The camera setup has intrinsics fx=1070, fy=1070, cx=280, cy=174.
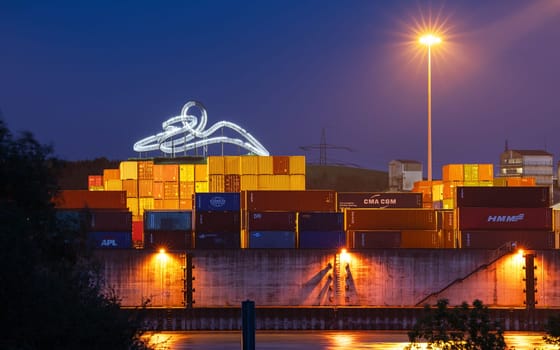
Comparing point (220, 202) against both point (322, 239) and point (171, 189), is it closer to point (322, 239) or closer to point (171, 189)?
point (322, 239)

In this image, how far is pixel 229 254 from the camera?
58781mm

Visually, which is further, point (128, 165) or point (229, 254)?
point (128, 165)

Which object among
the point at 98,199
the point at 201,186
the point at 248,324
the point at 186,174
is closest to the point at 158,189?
the point at 186,174

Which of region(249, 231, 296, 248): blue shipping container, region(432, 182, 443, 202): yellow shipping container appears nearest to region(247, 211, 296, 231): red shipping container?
region(249, 231, 296, 248): blue shipping container

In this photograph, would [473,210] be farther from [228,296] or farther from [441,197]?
[228,296]

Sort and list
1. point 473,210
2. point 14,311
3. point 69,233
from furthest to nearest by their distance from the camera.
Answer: point 473,210 → point 69,233 → point 14,311

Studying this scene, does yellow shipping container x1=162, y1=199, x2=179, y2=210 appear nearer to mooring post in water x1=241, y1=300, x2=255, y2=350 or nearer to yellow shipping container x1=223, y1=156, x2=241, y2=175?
yellow shipping container x1=223, y1=156, x2=241, y2=175

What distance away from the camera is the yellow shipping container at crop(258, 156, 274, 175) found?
62.7 meters

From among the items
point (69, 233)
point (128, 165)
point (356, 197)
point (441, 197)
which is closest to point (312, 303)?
point (356, 197)

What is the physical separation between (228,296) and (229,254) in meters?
2.51

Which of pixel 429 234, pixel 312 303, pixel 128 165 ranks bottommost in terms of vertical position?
pixel 312 303

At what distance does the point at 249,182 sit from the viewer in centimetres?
6259

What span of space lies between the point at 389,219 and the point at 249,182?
893 centimetres

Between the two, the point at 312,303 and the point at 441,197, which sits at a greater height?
the point at 441,197
